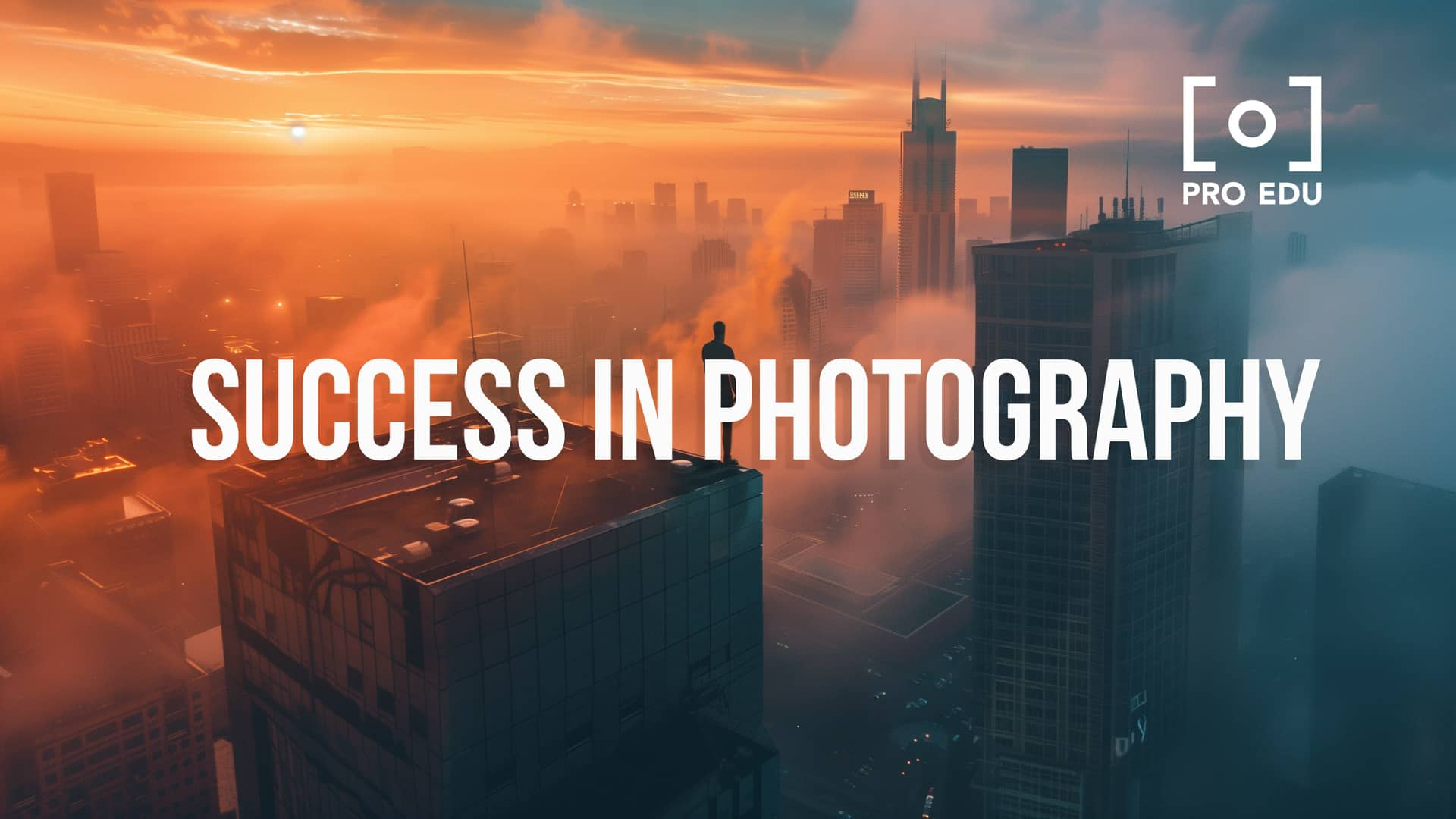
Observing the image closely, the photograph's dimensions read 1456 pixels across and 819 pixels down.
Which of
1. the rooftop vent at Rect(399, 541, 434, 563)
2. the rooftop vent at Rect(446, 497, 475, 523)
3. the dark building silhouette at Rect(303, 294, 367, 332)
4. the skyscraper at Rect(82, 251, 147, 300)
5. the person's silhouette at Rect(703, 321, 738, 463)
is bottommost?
the rooftop vent at Rect(399, 541, 434, 563)

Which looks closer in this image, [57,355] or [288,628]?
[288,628]

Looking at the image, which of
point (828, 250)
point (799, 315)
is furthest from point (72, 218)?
point (828, 250)

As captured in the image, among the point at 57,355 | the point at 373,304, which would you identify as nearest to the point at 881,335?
the point at 373,304

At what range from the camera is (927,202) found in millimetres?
162750

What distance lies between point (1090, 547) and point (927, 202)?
10943cm

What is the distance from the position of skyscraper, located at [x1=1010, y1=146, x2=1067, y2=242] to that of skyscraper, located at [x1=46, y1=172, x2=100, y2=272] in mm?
74015

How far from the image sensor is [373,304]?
70.2 m

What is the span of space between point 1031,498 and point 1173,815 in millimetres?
Result: 29960

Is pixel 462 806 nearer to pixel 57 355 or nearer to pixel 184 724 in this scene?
pixel 184 724

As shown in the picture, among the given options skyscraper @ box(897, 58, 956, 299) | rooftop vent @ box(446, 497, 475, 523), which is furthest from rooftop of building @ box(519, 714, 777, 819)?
skyscraper @ box(897, 58, 956, 299)

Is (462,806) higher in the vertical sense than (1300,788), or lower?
higher

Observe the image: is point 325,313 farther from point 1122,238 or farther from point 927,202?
point 927,202

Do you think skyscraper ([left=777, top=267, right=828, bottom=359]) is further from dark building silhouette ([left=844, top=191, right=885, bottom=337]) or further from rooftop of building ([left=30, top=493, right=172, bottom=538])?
rooftop of building ([left=30, top=493, right=172, bottom=538])

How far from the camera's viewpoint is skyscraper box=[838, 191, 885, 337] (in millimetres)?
145500
